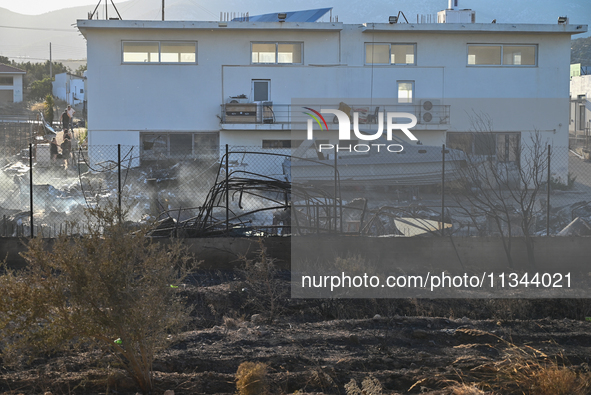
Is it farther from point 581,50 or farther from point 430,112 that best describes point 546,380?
point 581,50

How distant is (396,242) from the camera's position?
8977mm

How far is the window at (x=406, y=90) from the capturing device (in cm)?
2205

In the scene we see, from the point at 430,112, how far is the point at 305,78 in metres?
5.30

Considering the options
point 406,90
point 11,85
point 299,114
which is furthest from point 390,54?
point 11,85

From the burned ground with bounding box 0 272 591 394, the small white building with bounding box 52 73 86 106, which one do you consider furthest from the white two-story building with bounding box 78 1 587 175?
the small white building with bounding box 52 73 86 106

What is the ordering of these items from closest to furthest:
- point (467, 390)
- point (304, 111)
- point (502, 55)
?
point (467, 390) → point (304, 111) → point (502, 55)

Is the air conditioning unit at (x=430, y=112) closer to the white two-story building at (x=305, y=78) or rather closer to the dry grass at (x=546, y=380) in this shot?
the white two-story building at (x=305, y=78)

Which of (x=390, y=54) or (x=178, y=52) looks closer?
(x=178, y=52)

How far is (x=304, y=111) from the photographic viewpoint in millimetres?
21312

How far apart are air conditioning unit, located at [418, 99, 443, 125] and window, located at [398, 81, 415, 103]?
594 millimetres

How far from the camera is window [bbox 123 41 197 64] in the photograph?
68.6 ft

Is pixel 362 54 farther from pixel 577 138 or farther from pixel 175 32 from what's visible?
pixel 577 138

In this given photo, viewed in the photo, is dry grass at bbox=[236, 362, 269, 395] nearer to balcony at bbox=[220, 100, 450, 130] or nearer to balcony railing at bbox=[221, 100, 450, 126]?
balcony at bbox=[220, 100, 450, 130]

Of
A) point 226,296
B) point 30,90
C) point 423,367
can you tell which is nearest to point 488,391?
point 423,367
